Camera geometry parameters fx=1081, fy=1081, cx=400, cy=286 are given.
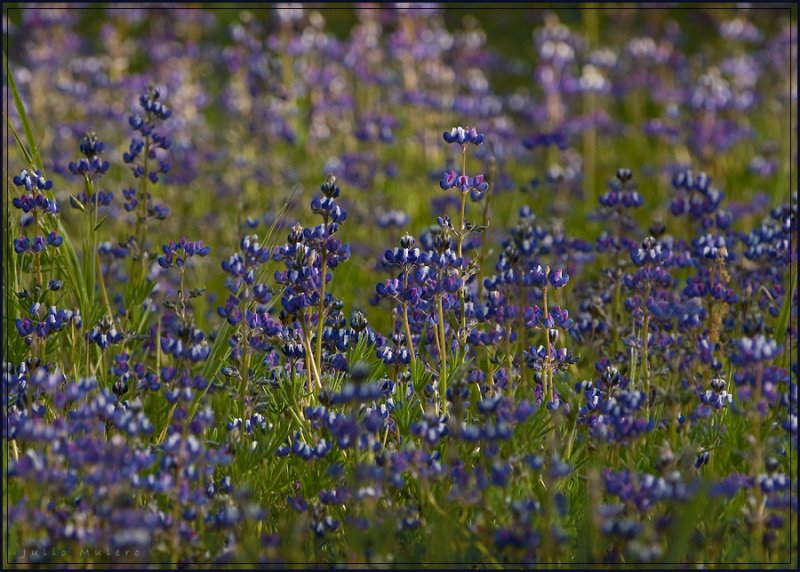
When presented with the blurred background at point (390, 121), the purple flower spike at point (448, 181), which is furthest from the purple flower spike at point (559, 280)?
the blurred background at point (390, 121)

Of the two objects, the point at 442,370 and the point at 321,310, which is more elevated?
the point at 321,310

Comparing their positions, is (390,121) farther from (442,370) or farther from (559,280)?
(442,370)

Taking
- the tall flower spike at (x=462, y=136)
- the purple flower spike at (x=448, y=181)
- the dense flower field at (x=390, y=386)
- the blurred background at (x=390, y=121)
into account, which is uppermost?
the blurred background at (x=390, y=121)

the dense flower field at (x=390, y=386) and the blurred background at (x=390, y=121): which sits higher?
the blurred background at (x=390, y=121)

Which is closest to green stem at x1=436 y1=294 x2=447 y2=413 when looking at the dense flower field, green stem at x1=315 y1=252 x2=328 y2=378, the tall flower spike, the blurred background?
the dense flower field

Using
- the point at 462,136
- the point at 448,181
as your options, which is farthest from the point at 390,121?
the point at 448,181

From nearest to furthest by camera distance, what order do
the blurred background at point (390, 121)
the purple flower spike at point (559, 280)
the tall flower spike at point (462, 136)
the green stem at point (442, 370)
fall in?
1. the green stem at point (442, 370)
2. the purple flower spike at point (559, 280)
3. the tall flower spike at point (462, 136)
4. the blurred background at point (390, 121)

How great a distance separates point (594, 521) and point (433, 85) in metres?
6.34

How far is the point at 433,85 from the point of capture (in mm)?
8617

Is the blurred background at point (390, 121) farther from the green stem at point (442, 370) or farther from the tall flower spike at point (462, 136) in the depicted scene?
the green stem at point (442, 370)

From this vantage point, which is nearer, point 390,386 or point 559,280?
point 390,386

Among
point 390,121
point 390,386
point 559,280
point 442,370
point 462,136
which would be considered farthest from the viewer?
point 390,121

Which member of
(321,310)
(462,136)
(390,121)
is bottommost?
(321,310)

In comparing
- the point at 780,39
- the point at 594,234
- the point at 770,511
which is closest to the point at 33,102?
the point at 594,234
